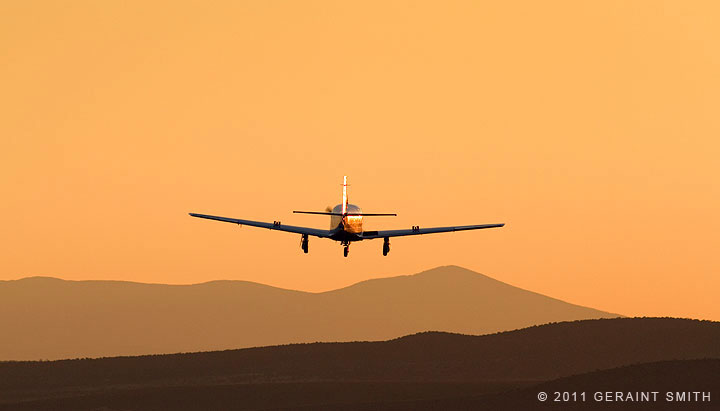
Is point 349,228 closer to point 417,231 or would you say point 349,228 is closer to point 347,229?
point 347,229

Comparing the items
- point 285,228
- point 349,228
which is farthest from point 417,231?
point 285,228

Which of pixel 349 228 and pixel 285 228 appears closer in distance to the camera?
pixel 349 228

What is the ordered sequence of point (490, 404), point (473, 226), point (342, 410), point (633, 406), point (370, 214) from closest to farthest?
point (370, 214) → point (473, 226) → point (633, 406) → point (490, 404) → point (342, 410)

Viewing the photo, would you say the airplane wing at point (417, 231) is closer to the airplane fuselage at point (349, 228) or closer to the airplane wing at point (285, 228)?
the airplane fuselage at point (349, 228)

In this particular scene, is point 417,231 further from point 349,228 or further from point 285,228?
point 285,228

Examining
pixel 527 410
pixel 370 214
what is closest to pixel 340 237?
pixel 370 214

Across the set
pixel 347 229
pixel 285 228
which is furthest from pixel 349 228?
pixel 285 228

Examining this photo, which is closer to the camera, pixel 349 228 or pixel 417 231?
pixel 349 228

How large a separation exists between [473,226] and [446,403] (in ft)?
166

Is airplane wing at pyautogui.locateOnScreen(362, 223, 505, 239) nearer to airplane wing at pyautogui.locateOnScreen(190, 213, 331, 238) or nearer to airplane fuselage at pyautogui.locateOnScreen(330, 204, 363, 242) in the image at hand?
airplane fuselage at pyautogui.locateOnScreen(330, 204, 363, 242)

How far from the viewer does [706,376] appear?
164 meters

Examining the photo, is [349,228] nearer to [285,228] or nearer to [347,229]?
[347,229]

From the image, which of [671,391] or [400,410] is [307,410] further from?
[671,391]

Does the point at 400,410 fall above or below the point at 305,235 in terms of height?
below
